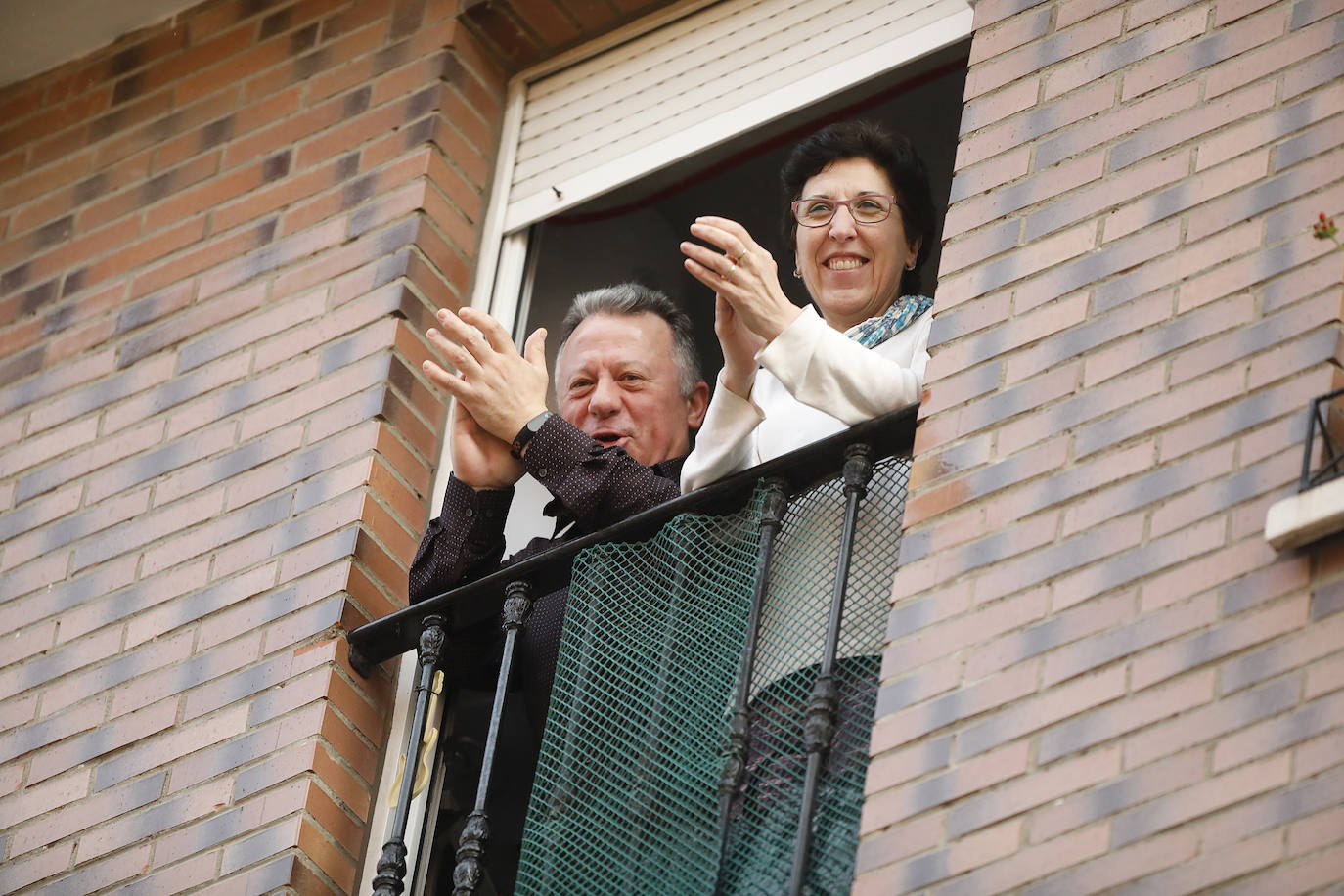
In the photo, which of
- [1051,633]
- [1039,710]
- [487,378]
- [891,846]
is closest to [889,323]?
[487,378]

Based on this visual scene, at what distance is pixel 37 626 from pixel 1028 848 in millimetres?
2702

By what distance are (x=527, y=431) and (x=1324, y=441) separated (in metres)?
1.76

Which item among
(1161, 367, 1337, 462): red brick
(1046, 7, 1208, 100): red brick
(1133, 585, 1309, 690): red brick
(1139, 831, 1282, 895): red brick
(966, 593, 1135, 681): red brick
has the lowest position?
(1139, 831, 1282, 895): red brick

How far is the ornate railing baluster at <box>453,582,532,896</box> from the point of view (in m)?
4.32

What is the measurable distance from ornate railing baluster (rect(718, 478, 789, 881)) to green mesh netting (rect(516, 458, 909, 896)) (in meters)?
0.02

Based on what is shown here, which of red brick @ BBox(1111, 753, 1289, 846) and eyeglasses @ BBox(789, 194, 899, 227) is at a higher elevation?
eyeglasses @ BBox(789, 194, 899, 227)

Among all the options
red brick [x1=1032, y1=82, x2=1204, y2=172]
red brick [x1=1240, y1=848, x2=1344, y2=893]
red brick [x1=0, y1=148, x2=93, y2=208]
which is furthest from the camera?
red brick [x1=0, y1=148, x2=93, y2=208]

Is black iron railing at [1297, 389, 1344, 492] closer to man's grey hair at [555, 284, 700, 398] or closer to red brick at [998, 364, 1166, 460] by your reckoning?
red brick at [998, 364, 1166, 460]

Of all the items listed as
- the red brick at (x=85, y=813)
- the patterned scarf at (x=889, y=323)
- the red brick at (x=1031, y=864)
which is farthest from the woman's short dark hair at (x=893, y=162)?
the red brick at (x=85, y=813)

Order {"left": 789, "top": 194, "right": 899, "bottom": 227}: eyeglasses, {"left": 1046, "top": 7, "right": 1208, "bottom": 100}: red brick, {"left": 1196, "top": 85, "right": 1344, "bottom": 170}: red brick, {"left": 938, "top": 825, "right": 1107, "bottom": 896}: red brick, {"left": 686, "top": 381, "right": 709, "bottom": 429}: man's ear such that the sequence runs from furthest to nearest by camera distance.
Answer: {"left": 686, "top": 381, "right": 709, "bottom": 429}: man's ear, {"left": 789, "top": 194, "right": 899, "bottom": 227}: eyeglasses, {"left": 1046, "top": 7, "right": 1208, "bottom": 100}: red brick, {"left": 1196, "top": 85, "right": 1344, "bottom": 170}: red brick, {"left": 938, "top": 825, "right": 1107, "bottom": 896}: red brick

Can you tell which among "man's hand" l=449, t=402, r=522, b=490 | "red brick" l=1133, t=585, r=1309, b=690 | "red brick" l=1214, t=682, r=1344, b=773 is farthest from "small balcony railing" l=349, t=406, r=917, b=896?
"red brick" l=1214, t=682, r=1344, b=773

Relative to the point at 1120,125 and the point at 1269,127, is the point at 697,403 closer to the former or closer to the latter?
the point at 1120,125

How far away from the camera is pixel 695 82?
18.8 feet

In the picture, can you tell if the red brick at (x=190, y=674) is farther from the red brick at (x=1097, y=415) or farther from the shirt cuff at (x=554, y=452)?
the red brick at (x=1097, y=415)
